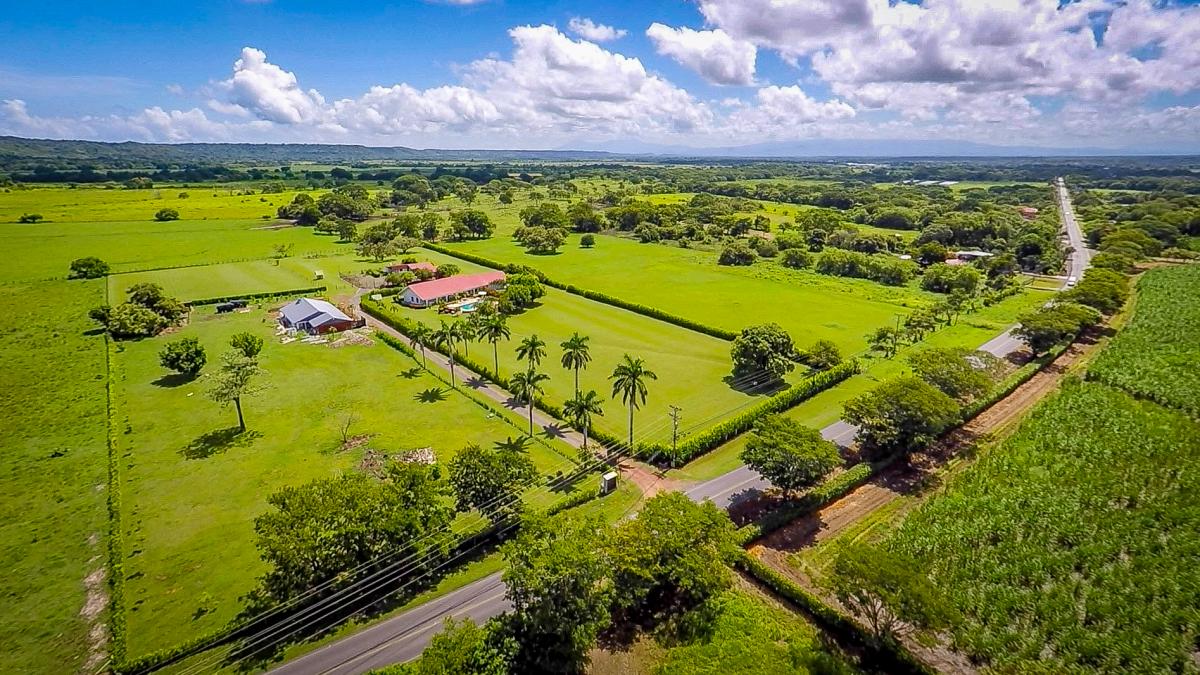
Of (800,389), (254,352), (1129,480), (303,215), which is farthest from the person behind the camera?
(303,215)

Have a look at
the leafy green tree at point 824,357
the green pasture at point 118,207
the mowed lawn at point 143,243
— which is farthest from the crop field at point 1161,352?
the green pasture at point 118,207

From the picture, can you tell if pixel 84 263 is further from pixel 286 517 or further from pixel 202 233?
pixel 286 517

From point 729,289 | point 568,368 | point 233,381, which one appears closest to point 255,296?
point 233,381

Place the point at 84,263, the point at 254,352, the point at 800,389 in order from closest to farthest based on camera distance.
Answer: the point at 800,389, the point at 254,352, the point at 84,263

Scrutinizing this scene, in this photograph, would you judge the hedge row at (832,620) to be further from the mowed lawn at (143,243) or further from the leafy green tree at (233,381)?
the mowed lawn at (143,243)

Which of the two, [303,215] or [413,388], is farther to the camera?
[303,215]

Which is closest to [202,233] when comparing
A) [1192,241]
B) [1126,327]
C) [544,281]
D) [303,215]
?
[303,215]
